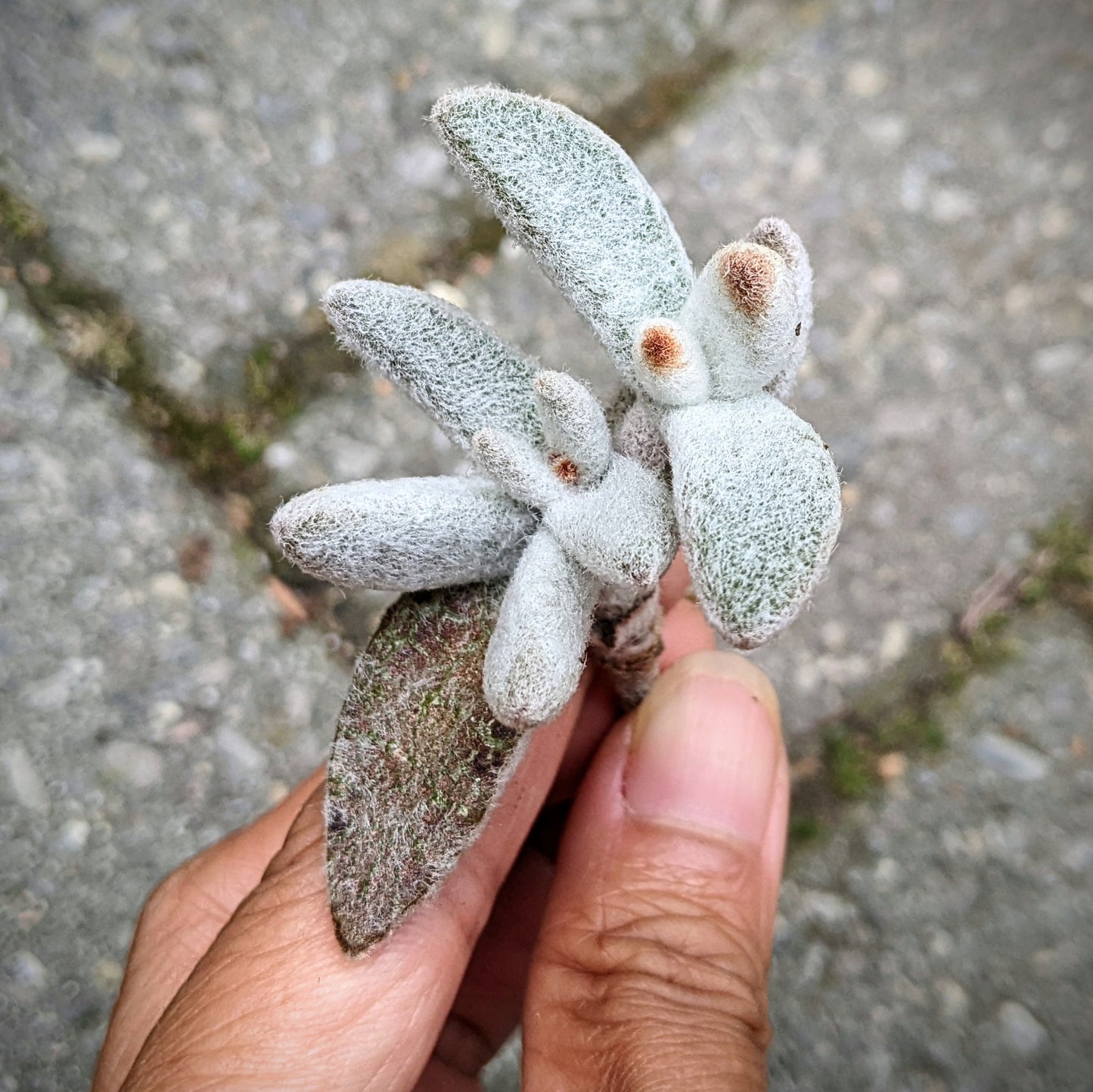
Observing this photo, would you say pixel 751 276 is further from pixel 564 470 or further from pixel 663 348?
pixel 564 470

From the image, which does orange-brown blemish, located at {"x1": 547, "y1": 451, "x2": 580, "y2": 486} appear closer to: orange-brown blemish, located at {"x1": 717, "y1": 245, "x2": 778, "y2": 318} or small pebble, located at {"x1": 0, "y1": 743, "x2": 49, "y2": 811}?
orange-brown blemish, located at {"x1": 717, "y1": 245, "x2": 778, "y2": 318}

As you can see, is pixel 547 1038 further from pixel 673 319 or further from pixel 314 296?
pixel 314 296

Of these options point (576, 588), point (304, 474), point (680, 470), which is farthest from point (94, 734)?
point (680, 470)

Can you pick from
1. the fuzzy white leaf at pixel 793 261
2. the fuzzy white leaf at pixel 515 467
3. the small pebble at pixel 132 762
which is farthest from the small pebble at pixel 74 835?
the fuzzy white leaf at pixel 793 261

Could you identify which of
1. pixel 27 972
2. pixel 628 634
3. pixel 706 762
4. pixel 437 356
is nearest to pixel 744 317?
pixel 437 356

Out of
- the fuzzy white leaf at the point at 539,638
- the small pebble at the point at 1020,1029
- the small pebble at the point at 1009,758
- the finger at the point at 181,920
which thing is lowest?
the small pebble at the point at 1020,1029

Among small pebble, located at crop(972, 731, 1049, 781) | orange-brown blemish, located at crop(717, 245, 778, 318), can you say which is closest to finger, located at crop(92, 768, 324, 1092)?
orange-brown blemish, located at crop(717, 245, 778, 318)

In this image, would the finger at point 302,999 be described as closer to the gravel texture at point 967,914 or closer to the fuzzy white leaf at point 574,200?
the fuzzy white leaf at point 574,200

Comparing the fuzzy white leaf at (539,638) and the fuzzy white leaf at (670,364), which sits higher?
the fuzzy white leaf at (670,364)
